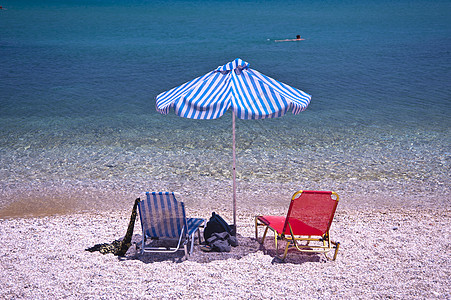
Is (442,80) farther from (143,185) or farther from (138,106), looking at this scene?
(143,185)

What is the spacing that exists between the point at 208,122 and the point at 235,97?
36.2 ft

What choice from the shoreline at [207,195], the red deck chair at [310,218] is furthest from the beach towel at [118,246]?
the shoreline at [207,195]

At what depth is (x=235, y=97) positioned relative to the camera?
5.44m

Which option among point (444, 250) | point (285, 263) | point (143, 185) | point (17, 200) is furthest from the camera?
point (143, 185)

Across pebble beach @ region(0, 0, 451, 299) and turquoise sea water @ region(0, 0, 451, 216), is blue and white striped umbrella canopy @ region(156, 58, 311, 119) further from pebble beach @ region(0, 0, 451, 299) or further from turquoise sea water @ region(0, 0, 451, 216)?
turquoise sea water @ region(0, 0, 451, 216)

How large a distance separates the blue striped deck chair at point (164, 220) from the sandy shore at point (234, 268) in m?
0.24

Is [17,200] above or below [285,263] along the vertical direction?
below

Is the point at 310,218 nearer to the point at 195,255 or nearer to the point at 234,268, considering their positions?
the point at 234,268

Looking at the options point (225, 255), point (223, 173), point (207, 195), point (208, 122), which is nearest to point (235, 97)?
point (225, 255)

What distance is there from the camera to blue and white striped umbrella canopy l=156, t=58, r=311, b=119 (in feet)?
17.4

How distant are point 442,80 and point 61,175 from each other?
21695mm

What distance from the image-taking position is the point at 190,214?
826cm

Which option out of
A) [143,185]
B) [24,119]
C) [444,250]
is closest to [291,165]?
[143,185]

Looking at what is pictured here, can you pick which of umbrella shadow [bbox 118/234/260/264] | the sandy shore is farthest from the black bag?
the sandy shore
